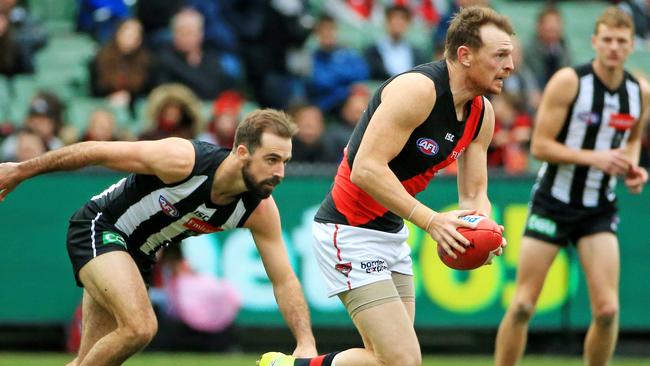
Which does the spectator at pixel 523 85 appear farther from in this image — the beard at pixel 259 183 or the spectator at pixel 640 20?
the beard at pixel 259 183

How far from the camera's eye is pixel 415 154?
266 inches

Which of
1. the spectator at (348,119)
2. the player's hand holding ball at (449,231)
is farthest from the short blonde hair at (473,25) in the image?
the spectator at (348,119)

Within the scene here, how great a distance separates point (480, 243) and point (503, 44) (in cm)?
113

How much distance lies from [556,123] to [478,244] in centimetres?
299

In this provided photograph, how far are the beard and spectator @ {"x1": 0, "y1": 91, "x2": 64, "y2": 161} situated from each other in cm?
539

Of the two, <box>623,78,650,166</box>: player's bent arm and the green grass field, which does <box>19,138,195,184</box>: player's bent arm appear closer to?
the green grass field

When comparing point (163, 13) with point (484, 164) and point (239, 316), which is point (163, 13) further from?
point (484, 164)

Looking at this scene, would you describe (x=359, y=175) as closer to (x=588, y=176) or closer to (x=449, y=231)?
(x=449, y=231)


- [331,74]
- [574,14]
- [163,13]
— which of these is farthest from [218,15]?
[574,14]

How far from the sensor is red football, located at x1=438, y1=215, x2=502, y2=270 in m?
6.35

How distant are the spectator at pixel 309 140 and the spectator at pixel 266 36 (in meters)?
2.00

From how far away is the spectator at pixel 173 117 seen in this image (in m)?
12.0

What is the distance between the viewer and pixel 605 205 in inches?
358

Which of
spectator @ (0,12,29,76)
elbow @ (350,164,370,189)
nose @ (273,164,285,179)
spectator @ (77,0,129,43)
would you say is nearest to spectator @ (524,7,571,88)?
spectator @ (77,0,129,43)
